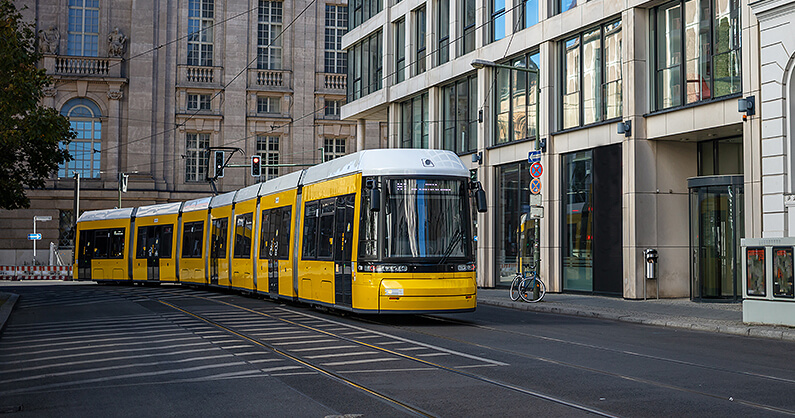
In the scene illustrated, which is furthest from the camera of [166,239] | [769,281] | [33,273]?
[33,273]

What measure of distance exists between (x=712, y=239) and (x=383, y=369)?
1526cm

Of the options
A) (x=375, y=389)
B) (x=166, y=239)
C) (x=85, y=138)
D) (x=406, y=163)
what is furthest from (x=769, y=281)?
(x=85, y=138)

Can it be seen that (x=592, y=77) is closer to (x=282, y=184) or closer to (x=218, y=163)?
(x=282, y=184)

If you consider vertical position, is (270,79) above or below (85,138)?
above

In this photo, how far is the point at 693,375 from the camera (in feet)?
33.2

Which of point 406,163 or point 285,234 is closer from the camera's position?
point 406,163

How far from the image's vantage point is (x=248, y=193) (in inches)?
1030

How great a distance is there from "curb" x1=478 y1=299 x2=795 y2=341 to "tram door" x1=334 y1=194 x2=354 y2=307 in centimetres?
610

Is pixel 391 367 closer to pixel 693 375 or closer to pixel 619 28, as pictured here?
pixel 693 375

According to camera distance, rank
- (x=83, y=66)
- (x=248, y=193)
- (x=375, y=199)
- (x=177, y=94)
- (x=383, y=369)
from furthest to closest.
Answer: (x=177, y=94)
(x=83, y=66)
(x=248, y=193)
(x=375, y=199)
(x=383, y=369)

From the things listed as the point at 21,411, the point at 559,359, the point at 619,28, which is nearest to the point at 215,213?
the point at 619,28

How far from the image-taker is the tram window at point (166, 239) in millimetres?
33250

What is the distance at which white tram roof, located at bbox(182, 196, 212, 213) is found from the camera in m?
30.9

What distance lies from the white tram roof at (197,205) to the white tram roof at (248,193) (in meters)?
3.58
